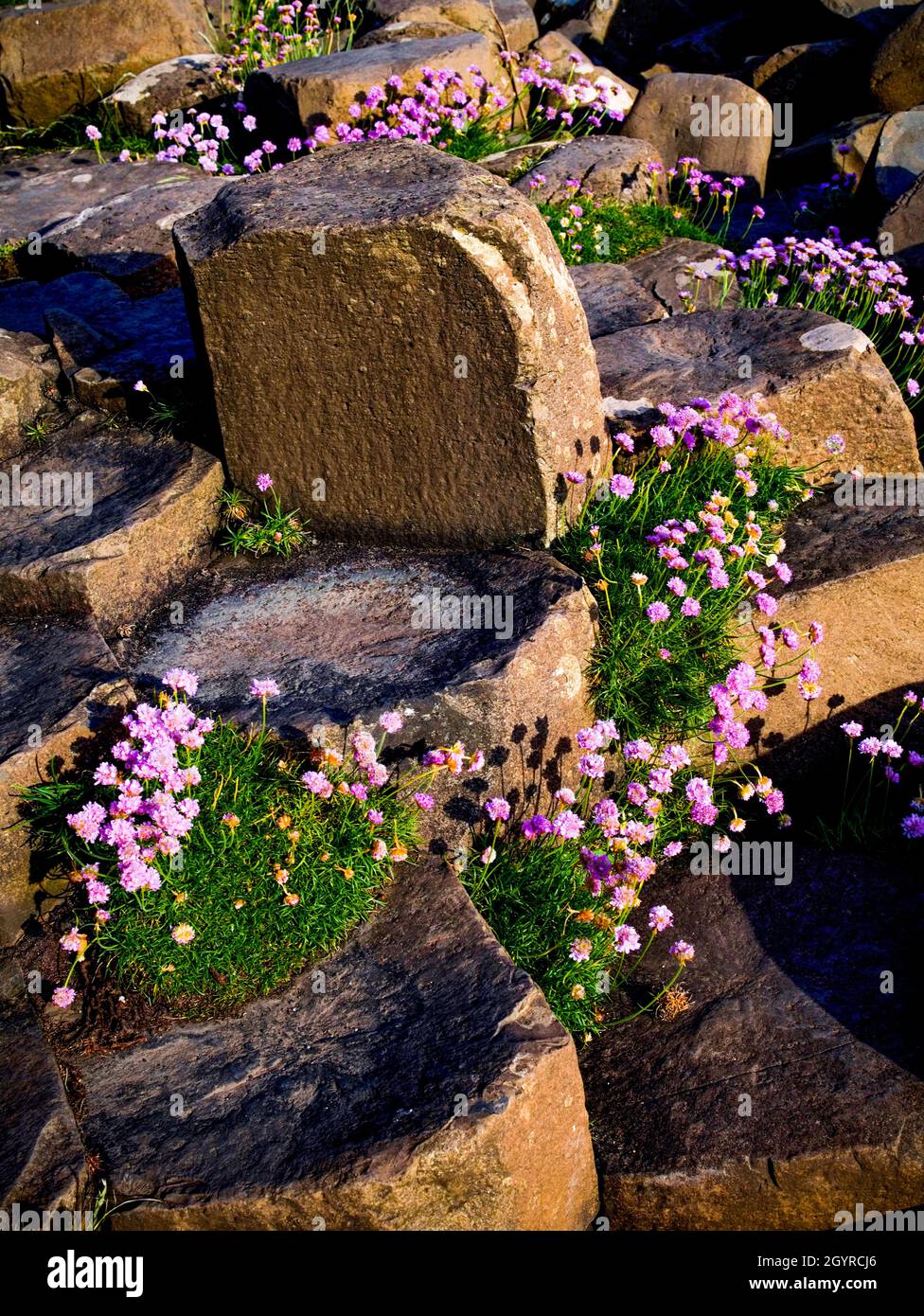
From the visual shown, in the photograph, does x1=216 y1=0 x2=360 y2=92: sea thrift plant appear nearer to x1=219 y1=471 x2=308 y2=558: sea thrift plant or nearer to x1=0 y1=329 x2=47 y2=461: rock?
x1=0 y1=329 x2=47 y2=461: rock

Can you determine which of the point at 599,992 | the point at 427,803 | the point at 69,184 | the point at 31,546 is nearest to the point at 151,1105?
the point at 427,803

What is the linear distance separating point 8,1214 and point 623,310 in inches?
210

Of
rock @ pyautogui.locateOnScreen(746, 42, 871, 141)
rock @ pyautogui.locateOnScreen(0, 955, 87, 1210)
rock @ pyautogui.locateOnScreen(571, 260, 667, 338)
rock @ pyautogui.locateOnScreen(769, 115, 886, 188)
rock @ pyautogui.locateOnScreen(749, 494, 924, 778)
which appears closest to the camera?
rock @ pyautogui.locateOnScreen(0, 955, 87, 1210)

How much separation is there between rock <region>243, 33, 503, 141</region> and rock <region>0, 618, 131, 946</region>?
4.97 m

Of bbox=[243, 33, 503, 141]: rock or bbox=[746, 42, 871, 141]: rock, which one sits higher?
bbox=[243, 33, 503, 141]: rock

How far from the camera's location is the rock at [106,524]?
4.46 metres

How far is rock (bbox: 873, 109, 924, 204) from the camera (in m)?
7.95

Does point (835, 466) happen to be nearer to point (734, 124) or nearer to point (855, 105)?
point (734, 124)

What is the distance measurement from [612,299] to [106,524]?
339 cm

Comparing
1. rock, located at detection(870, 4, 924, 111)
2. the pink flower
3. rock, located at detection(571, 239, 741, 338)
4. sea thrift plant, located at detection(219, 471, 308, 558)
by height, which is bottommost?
sea thrift plant, located at detection(219, 471, 308, 558)

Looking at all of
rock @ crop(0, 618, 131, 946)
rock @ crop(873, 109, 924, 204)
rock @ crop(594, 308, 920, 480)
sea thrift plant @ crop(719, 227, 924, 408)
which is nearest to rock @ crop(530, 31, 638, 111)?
rock @ crop(873, 109, 924, 204)

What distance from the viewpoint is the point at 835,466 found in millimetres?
5457

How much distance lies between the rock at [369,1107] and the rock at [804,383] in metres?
2.86

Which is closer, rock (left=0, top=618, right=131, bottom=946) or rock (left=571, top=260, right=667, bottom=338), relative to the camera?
rock (left=0, top=618, right=131, bottom=946)
